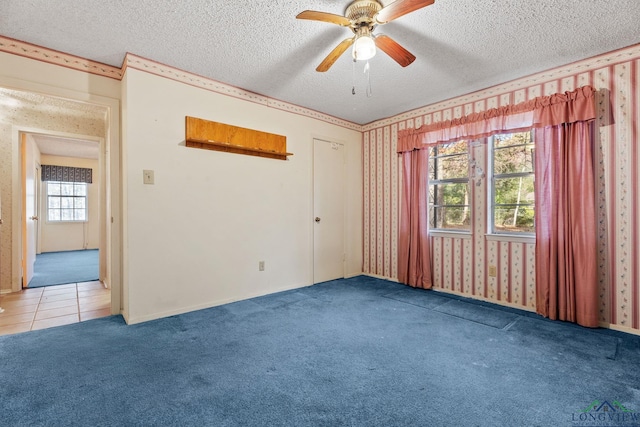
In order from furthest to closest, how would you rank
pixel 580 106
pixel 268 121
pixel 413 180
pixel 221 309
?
1. pixel 413 180
2. pixel 268 121
3. pixel 221 309
4. pixel 580 106

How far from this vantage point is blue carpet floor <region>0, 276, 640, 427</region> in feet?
4.83

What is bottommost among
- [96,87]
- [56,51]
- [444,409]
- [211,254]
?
[444,409]

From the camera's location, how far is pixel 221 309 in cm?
302

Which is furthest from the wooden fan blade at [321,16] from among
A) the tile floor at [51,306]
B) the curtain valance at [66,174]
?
the curtain valance at [66,174]

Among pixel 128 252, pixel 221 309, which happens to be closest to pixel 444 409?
pixel 221 309

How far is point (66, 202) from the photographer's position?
24.5 feet

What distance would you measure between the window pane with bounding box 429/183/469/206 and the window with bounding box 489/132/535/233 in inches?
13.6

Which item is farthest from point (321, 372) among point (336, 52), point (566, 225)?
point (566, 225)

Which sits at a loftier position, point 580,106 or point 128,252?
point 580,106

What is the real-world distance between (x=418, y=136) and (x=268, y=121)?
196 centimetres

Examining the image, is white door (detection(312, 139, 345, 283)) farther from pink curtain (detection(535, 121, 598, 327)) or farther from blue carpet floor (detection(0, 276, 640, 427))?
pink curtain (detection(535, 121, 598, 327))

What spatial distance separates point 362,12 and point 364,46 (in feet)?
0.70

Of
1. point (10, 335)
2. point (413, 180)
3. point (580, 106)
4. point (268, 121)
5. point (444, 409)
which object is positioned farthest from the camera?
point (413, 180)

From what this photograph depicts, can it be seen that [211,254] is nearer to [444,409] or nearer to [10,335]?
[10,335]
